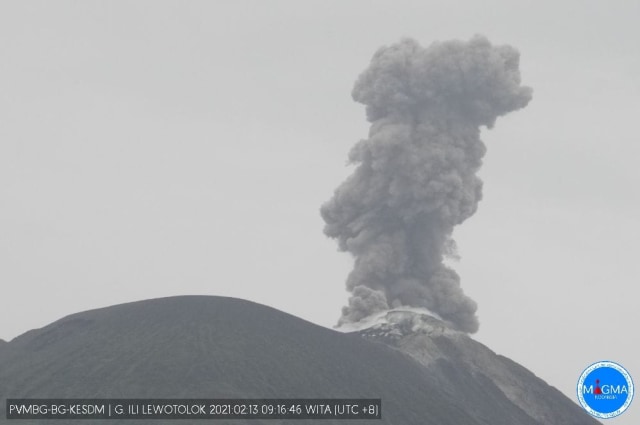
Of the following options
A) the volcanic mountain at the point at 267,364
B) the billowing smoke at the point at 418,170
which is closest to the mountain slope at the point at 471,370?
the volcanic mountain at the point at 267,364

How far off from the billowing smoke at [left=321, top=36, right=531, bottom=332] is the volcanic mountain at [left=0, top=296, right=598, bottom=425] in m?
6.10

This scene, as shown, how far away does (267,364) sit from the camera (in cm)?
9962

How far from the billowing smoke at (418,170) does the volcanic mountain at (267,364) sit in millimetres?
6103

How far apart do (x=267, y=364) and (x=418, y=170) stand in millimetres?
38739

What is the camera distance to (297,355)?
10425 centimetres

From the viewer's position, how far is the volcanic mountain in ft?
308
